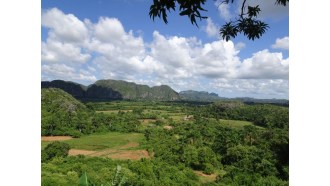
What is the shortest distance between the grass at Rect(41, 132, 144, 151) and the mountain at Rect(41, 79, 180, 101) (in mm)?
65759

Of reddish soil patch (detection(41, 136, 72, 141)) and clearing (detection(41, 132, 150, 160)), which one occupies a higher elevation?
reddish soil patch (detection(41, 136, 72, 141))

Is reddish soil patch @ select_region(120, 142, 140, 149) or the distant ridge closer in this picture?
reddish soil patch @ select_region(120, 142, 140, 149)

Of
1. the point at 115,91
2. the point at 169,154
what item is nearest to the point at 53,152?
the point at 169,154

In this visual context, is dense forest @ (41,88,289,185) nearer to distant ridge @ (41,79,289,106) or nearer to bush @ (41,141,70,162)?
bush @ (41,141,70,162)

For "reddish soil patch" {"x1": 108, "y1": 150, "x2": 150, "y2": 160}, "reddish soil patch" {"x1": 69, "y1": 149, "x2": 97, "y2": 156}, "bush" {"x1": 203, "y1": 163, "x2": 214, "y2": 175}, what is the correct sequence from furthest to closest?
1. "reddish soil patch" {"x1": 69, "y1": 149, "x2": 97, "y2": 156}
2. "reddish soil patch" {"x1": 108, "y1": 150, "x2": 150, "y2": 160}
3. "bush" {"x1": 203, "y1": 163, "x2": 214, "y2": 175}

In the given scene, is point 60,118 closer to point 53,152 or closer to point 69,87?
point 53,152

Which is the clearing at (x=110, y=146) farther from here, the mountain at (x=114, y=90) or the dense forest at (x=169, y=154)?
the mountain at (x=114, y=90)

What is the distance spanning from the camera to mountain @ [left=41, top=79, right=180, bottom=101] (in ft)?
351

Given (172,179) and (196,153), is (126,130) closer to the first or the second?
(196,153)

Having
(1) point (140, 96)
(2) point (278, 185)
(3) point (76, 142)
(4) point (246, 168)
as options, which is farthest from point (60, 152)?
(1) point (140, 96)

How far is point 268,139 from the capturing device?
25.2 metres

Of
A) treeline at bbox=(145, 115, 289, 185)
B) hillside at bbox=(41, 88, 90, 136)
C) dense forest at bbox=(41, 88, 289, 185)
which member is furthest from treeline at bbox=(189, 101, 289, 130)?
hillside at bbox=(41, 88, 90, 136)

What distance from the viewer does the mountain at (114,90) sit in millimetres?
107062
